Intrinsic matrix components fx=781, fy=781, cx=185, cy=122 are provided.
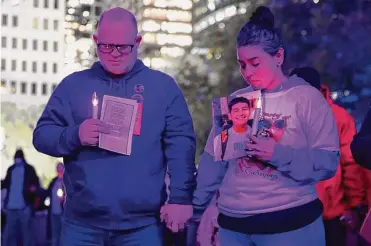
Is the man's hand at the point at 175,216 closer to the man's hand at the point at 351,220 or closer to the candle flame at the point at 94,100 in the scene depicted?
the candle flame at the point at 94,100

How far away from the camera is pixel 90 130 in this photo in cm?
327

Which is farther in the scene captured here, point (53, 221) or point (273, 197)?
point (53, 221)

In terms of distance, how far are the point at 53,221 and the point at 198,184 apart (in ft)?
23.5

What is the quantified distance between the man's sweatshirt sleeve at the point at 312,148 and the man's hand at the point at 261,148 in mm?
24

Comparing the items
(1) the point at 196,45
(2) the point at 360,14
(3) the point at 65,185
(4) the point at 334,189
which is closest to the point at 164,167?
(3) the point at 65,185

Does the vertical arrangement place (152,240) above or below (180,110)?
below

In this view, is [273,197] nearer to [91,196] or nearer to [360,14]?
[91,196]

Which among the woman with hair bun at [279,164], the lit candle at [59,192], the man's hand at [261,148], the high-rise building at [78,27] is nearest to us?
the man's hand at [261,148]

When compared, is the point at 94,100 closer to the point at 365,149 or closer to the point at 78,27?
the point at 365,149

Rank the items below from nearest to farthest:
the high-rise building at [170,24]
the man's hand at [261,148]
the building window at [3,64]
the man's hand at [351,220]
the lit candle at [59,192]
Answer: the man's hand at [261,148]
the man's hand at [351,220]
the lit candle at [59,192]
the building window at [3,64]
the high-rise building at [170,24]

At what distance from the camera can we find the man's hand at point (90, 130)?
3273 millimetres

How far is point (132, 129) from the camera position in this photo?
11.0ft

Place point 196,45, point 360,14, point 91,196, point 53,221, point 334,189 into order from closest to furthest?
1. point 91,196
2. point 334,189
3. point 53,221
4. point 360,14
5. point 196,45

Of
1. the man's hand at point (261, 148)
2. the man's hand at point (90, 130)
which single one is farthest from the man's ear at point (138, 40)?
the man's hand at point (261, 148)
